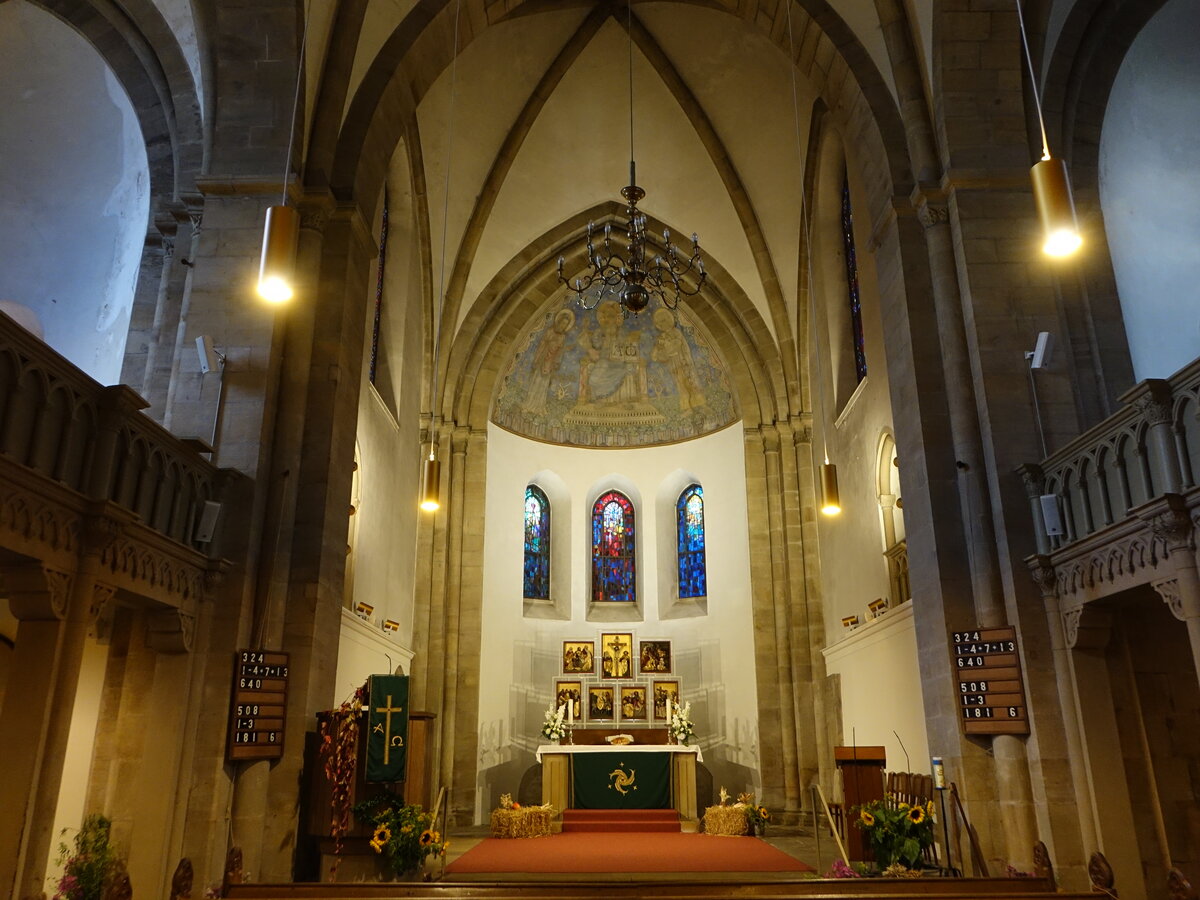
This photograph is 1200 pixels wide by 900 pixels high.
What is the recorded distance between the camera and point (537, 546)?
2262 cm

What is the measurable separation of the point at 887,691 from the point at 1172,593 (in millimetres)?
6185

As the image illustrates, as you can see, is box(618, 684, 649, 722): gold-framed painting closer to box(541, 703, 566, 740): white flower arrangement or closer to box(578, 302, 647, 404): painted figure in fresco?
box(541, 703, 566, 740): white flower arrangement

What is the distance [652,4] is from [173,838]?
14091 millimetres

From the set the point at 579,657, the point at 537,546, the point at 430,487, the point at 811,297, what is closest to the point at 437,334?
the point at 537,546

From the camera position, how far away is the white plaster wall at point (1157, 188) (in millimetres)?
10758

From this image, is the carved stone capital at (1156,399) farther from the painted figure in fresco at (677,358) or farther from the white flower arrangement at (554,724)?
the painted figure in fresco at (677,358)

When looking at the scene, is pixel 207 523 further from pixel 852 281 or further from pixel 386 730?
pixel 852 281

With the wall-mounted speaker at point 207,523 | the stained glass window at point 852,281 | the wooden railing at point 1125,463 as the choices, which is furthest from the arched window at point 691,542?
the wall-mounted speaker at point 207,523

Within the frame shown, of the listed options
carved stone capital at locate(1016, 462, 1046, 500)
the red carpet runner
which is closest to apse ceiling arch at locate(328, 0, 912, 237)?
carved stone capital at locate(1016, 462, 1046, 500)

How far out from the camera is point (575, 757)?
1762cm

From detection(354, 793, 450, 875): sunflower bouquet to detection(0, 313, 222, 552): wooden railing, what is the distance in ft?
10.6

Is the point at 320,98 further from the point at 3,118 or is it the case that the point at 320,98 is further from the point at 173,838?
the point at 173,838

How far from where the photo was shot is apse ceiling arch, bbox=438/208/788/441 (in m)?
20.2

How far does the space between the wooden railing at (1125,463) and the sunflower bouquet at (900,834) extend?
2.79 meters
